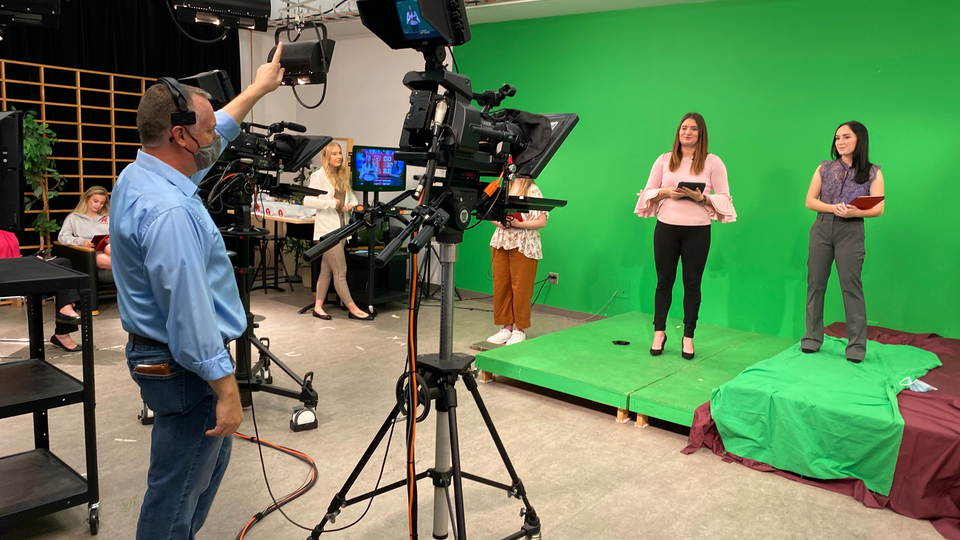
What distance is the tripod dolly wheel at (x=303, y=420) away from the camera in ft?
11.0

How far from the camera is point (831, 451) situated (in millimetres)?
2949

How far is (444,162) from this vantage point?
1.80m

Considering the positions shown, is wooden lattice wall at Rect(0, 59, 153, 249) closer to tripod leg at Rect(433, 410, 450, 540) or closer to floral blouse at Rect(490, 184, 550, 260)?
floral blouse at Rect(490, 184, 550, 260)

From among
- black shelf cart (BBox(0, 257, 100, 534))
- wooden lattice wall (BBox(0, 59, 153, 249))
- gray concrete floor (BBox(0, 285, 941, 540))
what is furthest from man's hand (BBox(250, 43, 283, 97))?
wooden lattice wall (BBox(0, 59, 153, 249))

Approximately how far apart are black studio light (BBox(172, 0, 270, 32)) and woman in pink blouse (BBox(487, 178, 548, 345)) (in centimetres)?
198

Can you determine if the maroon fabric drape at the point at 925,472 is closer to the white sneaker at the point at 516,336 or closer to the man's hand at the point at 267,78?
the white sneaker at the point at 516,336

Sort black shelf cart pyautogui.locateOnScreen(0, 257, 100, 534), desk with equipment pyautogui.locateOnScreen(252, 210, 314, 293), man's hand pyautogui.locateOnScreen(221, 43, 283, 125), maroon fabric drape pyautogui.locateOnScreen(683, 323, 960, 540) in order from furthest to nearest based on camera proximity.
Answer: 1. desk with equipment pyautogui.locateOnScreen(252, 210, 314, 293)
2. maroon fabric drape pyautogui.locateOnScreen(683, 323, 960, 540)
3. black shelf cart pyautogui.locateOnScreen(0, 257, 100, 534)
4. man's hand pyautogui.locateOnScreen(221, 43, 283, 125)

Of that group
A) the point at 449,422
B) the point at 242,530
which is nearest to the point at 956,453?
the point at 449,422

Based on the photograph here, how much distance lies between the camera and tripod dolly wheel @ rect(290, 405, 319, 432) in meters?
3.36

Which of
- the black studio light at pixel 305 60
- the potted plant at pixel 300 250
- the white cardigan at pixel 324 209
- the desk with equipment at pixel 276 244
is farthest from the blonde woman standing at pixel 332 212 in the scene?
the black studio light at pixel 305 60

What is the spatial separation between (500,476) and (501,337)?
7.29 feet

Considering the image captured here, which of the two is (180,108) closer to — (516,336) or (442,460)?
(442,460)

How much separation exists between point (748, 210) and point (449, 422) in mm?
4124

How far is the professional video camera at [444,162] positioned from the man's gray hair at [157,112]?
0.46m
